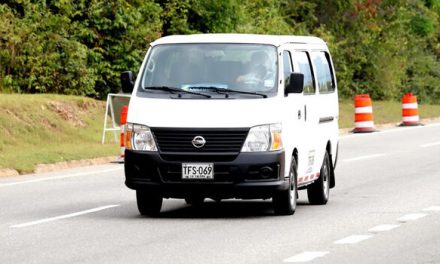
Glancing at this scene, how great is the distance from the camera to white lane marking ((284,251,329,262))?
1248 cm

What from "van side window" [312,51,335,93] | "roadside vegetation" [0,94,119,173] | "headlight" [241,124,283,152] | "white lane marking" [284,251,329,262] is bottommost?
"roadside vegetation" [0,94,119,173]

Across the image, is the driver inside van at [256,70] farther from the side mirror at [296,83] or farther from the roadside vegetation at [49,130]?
the roadside vegetation at [49,130]

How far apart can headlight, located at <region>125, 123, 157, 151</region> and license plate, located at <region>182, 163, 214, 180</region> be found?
44 cm

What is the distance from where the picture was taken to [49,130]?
30672mm

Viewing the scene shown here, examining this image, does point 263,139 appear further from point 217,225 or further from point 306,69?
point 306,69

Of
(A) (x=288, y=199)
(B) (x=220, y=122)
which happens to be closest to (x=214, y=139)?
(B) (x=220, y=122)

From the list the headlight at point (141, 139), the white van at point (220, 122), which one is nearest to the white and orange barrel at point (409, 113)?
the white van at point (220, 122)

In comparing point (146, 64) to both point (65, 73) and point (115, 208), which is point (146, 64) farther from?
point (65, 73)

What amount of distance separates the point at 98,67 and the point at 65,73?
4.53 ft

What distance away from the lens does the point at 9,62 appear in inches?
1414

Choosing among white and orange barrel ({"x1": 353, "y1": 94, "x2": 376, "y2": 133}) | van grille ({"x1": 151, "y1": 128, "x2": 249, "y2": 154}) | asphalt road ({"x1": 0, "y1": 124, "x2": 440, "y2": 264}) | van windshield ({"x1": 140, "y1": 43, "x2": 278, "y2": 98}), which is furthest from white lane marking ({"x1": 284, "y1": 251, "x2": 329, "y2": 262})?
white and orange barrel ({"x1": 353, "y1": 94, "x2": 376, "y2": 133})

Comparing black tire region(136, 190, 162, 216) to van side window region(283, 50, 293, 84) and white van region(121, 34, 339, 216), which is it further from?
van side window region(283, 50, 293, 84)

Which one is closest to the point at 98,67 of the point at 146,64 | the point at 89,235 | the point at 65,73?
the point at 65,73

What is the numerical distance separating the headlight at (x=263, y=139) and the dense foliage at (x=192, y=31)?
1948 cm
